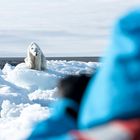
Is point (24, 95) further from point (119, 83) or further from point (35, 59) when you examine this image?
point (119, 83)

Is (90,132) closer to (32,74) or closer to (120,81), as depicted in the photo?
(120,81)

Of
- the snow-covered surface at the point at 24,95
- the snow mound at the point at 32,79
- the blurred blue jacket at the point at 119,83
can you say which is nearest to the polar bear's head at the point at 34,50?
the snow-covered surface at the point at 24,95

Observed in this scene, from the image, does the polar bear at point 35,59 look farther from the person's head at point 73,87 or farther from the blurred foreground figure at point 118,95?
the blurred foreground figure at point 118,95

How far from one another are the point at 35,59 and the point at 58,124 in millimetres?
20645

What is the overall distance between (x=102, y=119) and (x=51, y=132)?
0.14 metres

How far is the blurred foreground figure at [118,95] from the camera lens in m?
0.81

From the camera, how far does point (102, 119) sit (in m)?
0.83

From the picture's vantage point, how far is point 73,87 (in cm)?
102

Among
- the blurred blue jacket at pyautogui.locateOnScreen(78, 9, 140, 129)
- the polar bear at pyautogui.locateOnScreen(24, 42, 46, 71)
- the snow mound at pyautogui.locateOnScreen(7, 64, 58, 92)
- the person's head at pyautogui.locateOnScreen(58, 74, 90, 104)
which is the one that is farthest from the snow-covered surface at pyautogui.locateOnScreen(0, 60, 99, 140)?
the blurred blue jacket at pyautogui.locateOnScreen(78, 9, 140, 129)

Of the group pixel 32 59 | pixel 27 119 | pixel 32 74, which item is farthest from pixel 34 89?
pixel 27 119

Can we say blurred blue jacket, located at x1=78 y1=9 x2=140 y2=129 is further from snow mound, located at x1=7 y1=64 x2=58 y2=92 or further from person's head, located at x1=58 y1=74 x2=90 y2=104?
snow mound, located at x1=7 y1=64 x2=58 y2=92

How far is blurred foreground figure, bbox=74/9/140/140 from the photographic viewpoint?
807 mm

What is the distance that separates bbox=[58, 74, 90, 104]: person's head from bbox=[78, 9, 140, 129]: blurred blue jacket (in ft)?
0.40

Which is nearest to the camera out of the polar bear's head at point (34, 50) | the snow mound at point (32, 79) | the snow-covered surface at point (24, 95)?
the snow-covered surface at point (24, 95)
